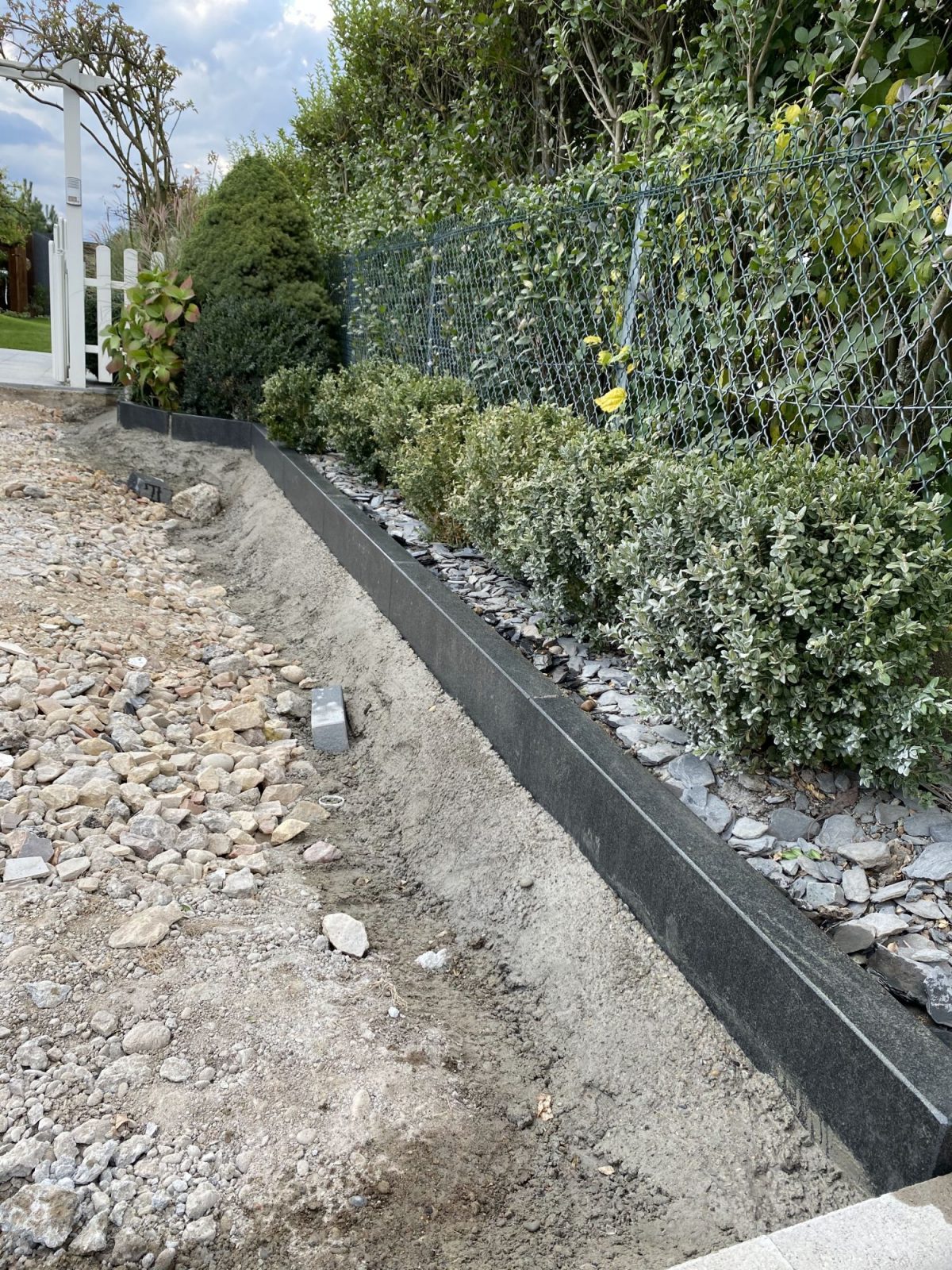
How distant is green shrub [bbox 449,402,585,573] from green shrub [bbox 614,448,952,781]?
126 cm

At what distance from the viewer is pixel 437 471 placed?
4699 millimetres

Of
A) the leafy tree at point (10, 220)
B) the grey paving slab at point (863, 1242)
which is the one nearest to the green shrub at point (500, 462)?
the grey paving slab at point (863, 1242)

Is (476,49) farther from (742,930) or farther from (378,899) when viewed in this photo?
(742,930)

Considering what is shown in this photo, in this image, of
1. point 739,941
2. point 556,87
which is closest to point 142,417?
point 556,87

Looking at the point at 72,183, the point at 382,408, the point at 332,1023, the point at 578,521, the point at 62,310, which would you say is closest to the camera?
the point at 332,1023

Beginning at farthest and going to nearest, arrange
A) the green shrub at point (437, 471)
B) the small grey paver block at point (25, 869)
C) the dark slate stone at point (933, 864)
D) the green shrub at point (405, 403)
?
the green shrub at point (405, 403), the green shrub at point (437, 471), the small grey paver block at point (25, 869), the dark slate stone at point (933, 864)

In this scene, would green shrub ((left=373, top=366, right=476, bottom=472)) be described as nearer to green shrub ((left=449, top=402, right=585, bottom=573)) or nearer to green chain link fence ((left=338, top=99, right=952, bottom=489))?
green chain link fence ((left=338, top=99, right=952, bottom=489))

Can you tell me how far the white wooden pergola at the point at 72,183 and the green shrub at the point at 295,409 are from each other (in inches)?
167

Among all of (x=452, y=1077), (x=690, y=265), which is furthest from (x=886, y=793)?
(x=690, y=265)

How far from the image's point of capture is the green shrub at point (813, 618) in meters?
2.28

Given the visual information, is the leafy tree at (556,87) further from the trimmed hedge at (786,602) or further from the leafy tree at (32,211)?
the leafy tree at (32,211)

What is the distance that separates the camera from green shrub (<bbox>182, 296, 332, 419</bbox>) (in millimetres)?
8070

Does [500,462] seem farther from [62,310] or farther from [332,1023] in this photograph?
[62,310]

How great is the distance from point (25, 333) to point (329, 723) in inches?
802
